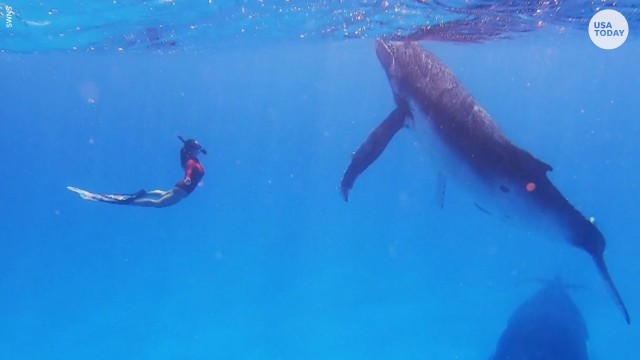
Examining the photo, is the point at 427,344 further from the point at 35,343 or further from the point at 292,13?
the point at 35,343

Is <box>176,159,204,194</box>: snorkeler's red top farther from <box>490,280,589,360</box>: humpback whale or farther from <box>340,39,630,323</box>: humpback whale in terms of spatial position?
<box>490,280,589,360</box>: humpback whale

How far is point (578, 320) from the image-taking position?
49.0 feet

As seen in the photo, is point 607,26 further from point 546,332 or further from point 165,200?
point 165,200

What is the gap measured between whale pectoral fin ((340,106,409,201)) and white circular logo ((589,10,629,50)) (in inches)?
402

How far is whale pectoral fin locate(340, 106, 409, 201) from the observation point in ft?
32.2

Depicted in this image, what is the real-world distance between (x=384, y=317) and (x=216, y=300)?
28.8 feet

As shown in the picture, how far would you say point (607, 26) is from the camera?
17016 millimetres

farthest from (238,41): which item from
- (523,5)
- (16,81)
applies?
(16,81)

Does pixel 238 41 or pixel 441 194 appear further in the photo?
pixel 238 41

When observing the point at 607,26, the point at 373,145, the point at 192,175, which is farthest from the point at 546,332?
the point at 192,175

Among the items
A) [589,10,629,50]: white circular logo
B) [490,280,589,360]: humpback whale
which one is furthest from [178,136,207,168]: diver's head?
[589,10,629,50]: white circular logo

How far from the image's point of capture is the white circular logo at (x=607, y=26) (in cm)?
1672

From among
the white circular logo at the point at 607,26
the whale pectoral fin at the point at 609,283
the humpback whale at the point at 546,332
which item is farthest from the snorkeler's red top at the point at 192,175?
the white circular logo at the point at 607,26

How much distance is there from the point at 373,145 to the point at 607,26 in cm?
1157
